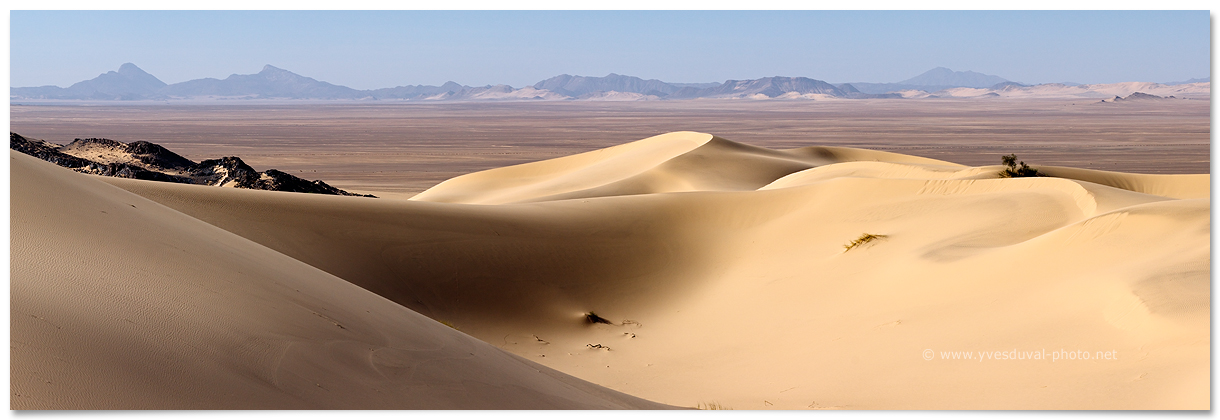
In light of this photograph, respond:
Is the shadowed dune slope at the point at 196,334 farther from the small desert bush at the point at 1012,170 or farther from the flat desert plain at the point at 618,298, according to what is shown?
the small desert bush at the point at 1012,170

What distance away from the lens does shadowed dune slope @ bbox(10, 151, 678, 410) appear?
12.6 ft

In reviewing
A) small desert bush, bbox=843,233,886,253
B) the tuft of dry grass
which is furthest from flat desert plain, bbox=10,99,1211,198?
the tuft of dry grass

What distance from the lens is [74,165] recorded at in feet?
77.2

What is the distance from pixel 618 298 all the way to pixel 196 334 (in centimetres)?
754

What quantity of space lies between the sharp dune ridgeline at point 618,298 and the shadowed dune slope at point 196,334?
16mm

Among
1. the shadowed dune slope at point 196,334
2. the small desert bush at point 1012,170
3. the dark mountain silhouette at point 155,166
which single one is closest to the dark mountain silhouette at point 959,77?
the small desert bush at point 1012,170

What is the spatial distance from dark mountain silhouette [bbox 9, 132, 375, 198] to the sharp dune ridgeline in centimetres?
1145

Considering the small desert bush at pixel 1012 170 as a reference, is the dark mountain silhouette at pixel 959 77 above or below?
above

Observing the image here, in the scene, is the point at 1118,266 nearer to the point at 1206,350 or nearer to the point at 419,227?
the point at 1206,350

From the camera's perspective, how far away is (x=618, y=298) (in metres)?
11.6

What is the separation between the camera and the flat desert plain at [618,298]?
4449 millimetres

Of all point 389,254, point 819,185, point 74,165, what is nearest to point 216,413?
point 389,254

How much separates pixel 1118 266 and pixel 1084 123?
303ft

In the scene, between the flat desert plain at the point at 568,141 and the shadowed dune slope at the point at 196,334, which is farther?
the flat desert plain at the point at 568,141
